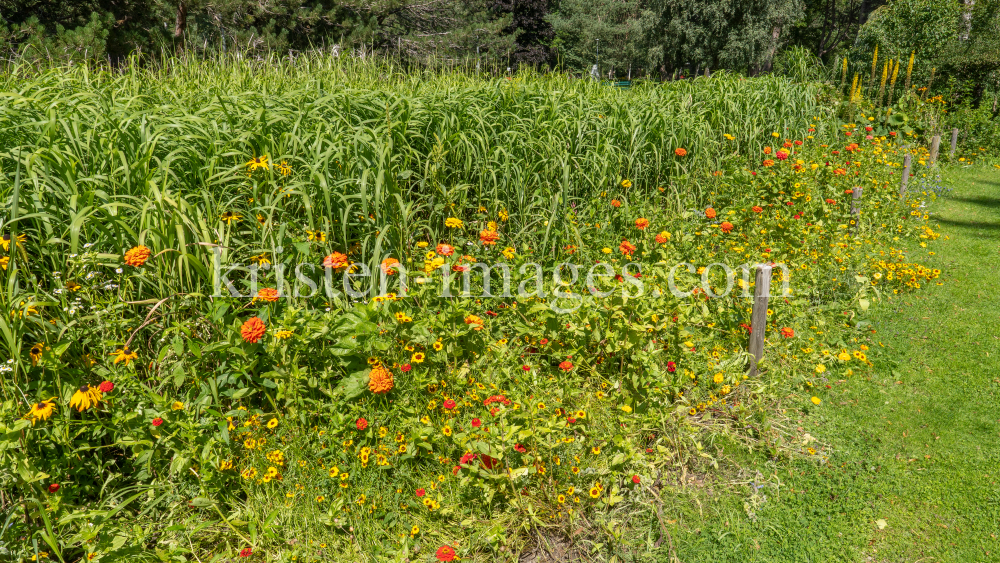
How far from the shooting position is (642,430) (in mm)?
2416

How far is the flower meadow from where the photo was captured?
6.43 feet

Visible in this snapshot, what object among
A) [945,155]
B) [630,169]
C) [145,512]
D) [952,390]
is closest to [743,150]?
[630,169]

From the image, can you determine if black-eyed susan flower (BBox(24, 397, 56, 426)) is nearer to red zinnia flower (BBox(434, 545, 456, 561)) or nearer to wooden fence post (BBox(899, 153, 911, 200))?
red zinnia flower (BBox(434, 545, 456, 561))

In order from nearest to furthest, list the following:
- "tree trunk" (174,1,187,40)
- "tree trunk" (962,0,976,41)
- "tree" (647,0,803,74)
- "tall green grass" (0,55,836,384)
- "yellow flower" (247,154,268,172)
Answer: "tall green grass" (0,55,836,384) → "yellow flower" (247,154,268,172) → "tree trunk" (174,1,187,40) → "tree trunk" (962,0,976,41) → "tree" (647,0,803,74)

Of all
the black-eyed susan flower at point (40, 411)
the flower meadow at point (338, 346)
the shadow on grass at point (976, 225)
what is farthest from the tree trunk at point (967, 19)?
the black-eyed susan flower at point (40, 411)

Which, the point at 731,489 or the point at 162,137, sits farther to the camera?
the point at 162,137

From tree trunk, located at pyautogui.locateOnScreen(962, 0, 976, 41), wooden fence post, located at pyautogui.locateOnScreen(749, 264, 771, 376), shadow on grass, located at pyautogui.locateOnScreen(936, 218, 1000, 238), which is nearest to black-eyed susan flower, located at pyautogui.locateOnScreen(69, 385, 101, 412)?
wooden fence post, located at pyautogui.locateOnScreen(749, 264, 771, 376)

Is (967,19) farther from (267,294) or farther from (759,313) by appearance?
(267,294)

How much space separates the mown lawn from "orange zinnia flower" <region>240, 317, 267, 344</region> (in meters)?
1.61

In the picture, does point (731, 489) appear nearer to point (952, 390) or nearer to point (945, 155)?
point (952, 390)

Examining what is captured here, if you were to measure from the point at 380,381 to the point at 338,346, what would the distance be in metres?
0.24

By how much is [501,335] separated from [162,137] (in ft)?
6.04

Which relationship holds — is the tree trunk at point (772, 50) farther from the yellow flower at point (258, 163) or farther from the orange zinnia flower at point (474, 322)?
the orange zinnia flower at point (474, 322)

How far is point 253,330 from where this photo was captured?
6.51 feet
